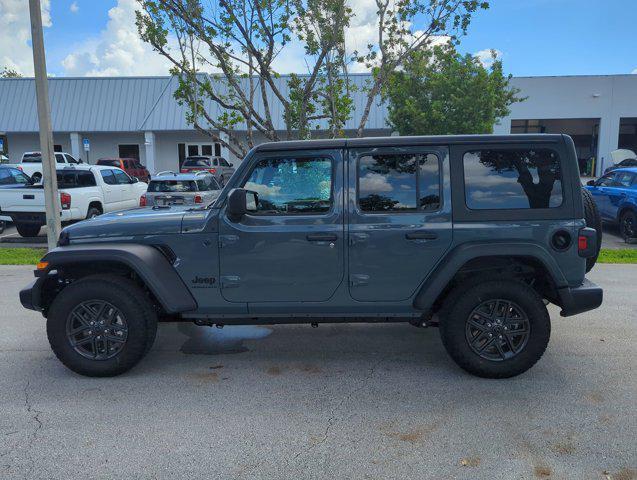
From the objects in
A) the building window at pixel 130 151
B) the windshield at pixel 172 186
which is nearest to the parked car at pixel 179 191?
the windshield at pixel 172 186

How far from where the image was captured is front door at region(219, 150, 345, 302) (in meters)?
4.26

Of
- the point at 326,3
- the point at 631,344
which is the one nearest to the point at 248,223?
the point at 631,344

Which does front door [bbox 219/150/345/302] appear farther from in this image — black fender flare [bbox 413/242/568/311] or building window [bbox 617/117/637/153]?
building window [bbox 617/117/637/153]

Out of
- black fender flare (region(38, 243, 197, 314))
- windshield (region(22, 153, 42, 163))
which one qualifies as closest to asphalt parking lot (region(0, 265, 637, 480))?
black fender flare (region(38, 243, 197, 314))

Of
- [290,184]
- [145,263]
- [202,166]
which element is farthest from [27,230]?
[202,166]

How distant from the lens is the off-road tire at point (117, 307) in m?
4.29

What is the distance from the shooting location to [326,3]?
9812 millimetres

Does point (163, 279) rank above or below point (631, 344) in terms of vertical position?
above

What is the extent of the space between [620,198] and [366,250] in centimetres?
1052

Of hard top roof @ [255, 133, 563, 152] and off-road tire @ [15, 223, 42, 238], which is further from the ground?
hard top roof @ [255, 133, 563, 152]

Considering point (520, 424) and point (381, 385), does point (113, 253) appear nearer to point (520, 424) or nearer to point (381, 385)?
point (381, 385)

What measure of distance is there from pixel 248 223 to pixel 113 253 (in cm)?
110

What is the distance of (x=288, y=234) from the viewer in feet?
13.9

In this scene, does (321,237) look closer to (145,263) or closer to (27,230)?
(145,263)
